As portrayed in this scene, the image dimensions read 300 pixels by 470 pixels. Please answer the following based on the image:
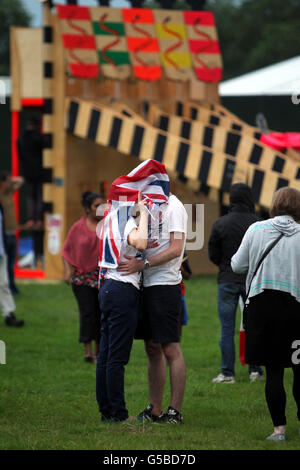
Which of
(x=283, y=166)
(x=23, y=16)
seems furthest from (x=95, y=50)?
(x=23, y=16)

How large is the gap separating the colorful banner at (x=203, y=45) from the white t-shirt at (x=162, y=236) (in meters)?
10.7

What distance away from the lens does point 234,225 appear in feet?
28.1

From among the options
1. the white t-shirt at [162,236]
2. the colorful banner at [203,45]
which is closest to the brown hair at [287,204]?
the white t-shirt at [162,236]

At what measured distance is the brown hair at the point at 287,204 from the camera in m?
6.38

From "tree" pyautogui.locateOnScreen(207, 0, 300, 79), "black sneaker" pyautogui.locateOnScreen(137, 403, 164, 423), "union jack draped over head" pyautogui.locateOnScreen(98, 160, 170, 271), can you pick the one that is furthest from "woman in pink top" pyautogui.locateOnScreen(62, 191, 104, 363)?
"tree" pyautogui.locateOnScreen(207, 0, 300, 79)

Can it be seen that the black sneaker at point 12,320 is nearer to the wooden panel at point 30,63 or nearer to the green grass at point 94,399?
the green grass at point 94,399

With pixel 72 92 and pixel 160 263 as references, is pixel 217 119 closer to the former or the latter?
pixel 72 92

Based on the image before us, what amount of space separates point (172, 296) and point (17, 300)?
7818 millimetres

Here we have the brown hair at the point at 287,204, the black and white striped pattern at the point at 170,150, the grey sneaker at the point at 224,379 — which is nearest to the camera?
the brown hair at the point at 287,204

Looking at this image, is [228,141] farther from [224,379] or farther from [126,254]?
[126,254]

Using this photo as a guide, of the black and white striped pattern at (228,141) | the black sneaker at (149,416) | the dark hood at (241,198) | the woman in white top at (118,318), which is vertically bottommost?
the black sneaker at (149,416)

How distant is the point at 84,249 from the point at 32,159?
24.4 feet

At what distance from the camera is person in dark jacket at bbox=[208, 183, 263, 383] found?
8562mm

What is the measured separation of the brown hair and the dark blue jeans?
1061mm
